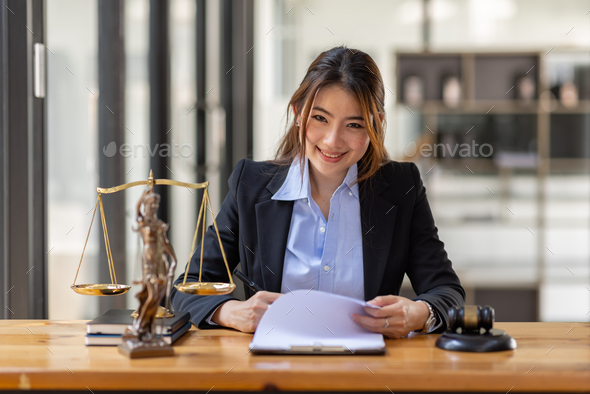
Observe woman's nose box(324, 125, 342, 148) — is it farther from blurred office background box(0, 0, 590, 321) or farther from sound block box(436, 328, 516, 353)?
blurred office background box(0, 0, 590, 321)

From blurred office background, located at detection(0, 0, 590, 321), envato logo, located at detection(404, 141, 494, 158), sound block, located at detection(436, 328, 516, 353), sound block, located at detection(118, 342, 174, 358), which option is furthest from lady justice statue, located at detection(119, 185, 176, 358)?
envato logo, located at detection(404, 141, 494, 158)

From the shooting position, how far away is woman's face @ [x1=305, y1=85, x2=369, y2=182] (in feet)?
4.94

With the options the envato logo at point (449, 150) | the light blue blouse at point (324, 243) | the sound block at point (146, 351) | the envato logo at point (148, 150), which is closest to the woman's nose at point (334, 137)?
the light blue blouse at point (324, 243)

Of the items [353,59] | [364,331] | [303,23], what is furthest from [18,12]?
[303,23]

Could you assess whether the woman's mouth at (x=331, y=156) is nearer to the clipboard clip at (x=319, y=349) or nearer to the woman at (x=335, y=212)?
the woman at (x=335, y=212)

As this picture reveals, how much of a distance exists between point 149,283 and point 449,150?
3591 millimetres

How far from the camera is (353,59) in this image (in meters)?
1.55

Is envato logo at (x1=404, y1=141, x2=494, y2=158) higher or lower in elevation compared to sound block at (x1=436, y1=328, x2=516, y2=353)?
higher

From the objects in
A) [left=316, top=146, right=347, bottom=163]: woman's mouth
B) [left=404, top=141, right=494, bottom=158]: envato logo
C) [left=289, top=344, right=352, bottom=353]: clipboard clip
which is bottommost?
[left=289, top=344, right=352, bottom=353]: clipboard clip

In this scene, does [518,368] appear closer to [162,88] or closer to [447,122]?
[162,88]

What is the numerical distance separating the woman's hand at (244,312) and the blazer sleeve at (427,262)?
1.44 feet

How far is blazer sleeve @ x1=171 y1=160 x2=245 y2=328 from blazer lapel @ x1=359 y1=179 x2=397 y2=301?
37 centimetres

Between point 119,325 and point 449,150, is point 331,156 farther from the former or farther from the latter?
point 449,150

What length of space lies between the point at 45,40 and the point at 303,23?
2.81 metres
